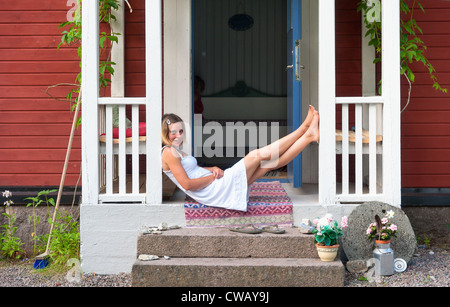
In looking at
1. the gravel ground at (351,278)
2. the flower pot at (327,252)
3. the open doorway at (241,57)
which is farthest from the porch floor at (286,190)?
the open doorway at (241,57)

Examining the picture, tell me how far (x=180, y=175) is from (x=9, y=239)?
6.44ft

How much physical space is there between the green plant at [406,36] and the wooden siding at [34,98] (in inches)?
107

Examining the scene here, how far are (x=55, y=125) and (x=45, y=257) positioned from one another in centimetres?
132

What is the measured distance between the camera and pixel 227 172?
4.27 m

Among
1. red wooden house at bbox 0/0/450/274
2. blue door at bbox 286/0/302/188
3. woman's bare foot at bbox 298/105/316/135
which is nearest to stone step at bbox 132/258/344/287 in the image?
woman's bare foot at bbox 298/105/316/135

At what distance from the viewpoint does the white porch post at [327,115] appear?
4207 mm

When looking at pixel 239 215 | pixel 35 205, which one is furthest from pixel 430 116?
pixel 35 205

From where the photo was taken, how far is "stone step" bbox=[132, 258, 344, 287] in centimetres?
367

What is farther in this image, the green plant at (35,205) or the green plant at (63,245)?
the green plant at (35,205)

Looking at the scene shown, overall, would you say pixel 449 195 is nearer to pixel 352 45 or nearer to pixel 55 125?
pixel 352 45

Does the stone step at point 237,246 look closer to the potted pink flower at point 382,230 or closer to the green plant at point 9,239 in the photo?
the potted pink flower at point 382,230

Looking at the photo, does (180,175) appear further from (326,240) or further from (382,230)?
(382,230)

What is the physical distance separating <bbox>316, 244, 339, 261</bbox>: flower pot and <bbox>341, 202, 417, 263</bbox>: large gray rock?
14.9 inches

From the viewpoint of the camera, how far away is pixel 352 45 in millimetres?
5387
